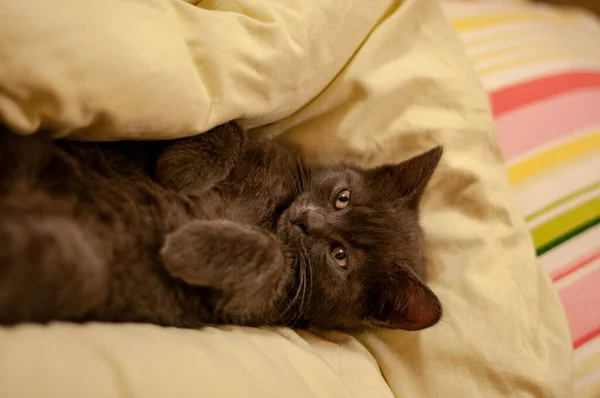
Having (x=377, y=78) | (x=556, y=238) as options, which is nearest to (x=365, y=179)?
(x=377, y=78)

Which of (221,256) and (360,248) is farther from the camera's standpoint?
(360,248)

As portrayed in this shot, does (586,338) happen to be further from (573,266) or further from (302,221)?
(302,221)

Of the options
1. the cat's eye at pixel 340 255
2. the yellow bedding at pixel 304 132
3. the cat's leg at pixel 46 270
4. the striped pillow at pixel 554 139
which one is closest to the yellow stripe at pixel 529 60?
the striped pillow at pixel 554 139

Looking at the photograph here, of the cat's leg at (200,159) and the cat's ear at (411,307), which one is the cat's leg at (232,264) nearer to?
the cat's leg at (200,159)

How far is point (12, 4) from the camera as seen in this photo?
2.47 feet

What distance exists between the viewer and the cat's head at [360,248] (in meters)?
1.12

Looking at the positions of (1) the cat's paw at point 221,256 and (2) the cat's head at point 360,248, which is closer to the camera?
(1) the cat's paw at point 221,256

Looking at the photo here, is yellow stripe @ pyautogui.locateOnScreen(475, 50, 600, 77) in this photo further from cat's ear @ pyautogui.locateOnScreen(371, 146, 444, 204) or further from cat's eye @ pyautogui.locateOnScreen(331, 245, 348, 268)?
cat's eye @ pyautogui.locateOnScreen(331, 245, 348, 268)

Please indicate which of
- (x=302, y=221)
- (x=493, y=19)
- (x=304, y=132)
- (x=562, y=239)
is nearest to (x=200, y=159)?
(x=302, y=221)

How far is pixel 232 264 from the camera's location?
0.94 m

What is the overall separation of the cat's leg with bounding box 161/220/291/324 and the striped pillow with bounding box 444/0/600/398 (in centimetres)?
72

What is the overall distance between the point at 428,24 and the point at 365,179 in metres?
0.41

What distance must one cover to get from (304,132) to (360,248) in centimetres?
32

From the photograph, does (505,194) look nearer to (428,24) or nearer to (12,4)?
(428,24)
